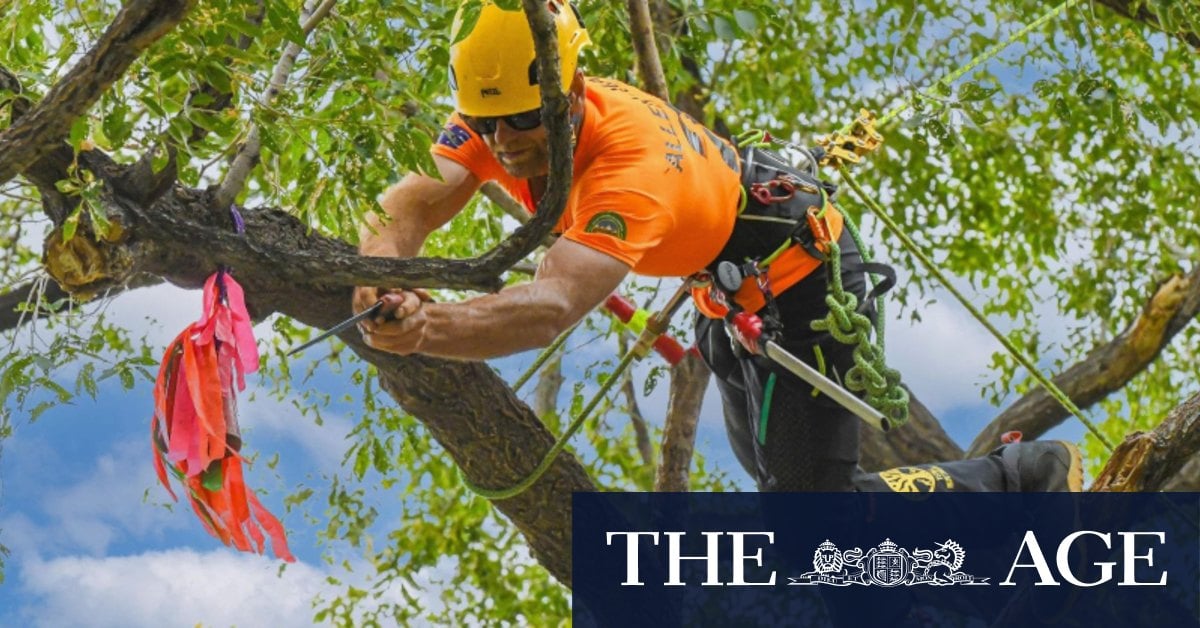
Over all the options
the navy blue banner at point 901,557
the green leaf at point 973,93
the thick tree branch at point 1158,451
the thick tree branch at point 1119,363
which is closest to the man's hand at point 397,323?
the navy blue banner at point 901,557

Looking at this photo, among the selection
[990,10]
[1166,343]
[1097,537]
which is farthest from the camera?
[990,10]

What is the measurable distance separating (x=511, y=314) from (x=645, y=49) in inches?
69.1

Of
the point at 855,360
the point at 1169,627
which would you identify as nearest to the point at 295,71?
the point at 855,360

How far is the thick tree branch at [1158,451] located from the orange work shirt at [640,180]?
1.03 m

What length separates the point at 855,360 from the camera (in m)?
3.73

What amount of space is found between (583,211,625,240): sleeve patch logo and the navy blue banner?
109 centimetres

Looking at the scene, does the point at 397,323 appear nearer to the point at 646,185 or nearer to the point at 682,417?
the point at 646,185

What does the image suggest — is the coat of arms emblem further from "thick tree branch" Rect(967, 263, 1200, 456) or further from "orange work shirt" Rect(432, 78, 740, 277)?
"thick tree branch" Rect(967, 263, 1200, 456)

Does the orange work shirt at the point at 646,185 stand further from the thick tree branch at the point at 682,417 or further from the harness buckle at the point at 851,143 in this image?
the thick tree branch at the point at 682,417

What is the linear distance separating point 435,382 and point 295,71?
2.62 ft

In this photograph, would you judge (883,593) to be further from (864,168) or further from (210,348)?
(864,168)

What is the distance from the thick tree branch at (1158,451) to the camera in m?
3.60

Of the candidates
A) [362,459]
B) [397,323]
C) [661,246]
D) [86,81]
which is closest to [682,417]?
[362,459]

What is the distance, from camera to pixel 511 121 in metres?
3.39
